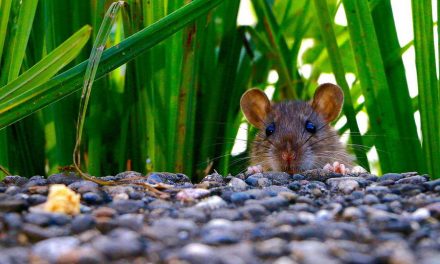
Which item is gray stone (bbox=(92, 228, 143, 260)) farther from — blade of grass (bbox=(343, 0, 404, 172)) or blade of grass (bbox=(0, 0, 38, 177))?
blade of grass (bbox=(343, 0, 404, 172))

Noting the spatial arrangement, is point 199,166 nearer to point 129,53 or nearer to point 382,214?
point 129,53

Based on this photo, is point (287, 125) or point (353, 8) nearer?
point (353, 8)

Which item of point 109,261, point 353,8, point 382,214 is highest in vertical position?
point 353,8

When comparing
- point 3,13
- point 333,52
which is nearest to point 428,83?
point 333,52

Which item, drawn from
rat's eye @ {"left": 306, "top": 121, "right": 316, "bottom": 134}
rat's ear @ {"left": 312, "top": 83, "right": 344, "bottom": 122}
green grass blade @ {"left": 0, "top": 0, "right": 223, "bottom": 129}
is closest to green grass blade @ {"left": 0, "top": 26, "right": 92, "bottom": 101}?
green grass blade @ {"left": 0, "top": 0, "right": 223, "bottom": 129}

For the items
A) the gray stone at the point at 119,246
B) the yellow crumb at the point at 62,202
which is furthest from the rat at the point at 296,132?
the gray stone at the point at 119,246

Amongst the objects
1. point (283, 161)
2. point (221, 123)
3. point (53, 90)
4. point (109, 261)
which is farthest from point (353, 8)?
point (109, 261)

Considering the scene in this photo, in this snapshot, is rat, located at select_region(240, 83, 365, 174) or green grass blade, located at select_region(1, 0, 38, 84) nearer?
green grass blade, located at select_region(1, 0, 38, 84)
